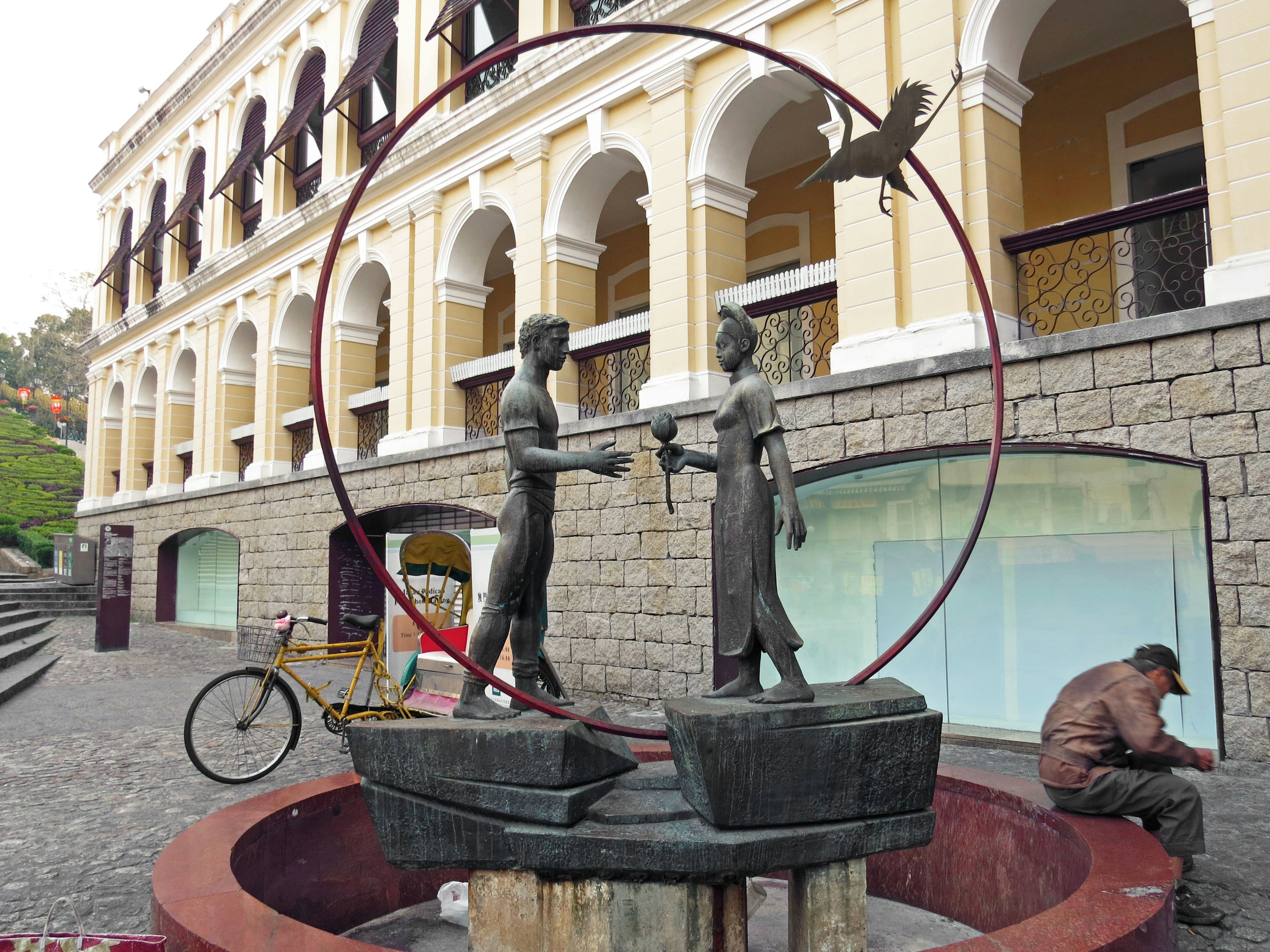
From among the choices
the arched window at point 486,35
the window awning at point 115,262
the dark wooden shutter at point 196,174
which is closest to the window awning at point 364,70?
the arched window at point 486,35

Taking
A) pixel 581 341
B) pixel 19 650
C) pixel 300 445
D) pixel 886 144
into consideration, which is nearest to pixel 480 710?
pixel 886 144

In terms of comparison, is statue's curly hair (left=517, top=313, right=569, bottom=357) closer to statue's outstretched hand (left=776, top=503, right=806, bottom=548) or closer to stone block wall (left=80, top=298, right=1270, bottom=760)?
statue's outstretched hand (left=776, top=503, right=806, bottom=548)

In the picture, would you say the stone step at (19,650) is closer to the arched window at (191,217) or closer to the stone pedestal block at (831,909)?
the arched window at (191,217)

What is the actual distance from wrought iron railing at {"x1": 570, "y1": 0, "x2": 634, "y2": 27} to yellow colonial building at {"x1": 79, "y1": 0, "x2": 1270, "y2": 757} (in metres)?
0.03

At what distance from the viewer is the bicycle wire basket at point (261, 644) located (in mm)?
6871

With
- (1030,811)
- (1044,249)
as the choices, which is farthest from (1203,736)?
(1044,249)

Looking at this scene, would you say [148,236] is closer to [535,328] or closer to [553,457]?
[535,328]

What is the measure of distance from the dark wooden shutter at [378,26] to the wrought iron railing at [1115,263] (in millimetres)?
11563

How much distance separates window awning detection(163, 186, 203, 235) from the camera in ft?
70.9

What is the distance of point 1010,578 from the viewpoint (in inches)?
319

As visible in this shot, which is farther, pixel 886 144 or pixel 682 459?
pixel 886 144

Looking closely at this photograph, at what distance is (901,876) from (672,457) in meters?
2.49

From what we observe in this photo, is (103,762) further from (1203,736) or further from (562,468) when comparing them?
(1203,736)

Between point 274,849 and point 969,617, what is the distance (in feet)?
20.7
